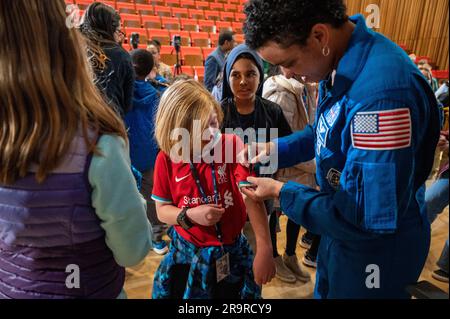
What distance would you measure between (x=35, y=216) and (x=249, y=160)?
2.52 ft

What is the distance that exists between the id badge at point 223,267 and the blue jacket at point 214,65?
2635 mm

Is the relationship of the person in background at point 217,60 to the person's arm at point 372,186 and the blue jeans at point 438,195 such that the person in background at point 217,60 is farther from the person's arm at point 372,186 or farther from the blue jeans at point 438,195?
the person's arm at point 372,186

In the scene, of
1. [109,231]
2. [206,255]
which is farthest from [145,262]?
[109,231]

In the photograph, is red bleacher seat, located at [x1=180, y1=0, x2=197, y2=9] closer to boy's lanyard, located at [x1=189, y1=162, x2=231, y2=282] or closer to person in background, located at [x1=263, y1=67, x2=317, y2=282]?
person in background, located at [x1=263, y1=67, x2=317, y2=282]

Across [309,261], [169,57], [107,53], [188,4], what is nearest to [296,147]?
[107,53]

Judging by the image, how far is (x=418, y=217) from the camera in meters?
0.86

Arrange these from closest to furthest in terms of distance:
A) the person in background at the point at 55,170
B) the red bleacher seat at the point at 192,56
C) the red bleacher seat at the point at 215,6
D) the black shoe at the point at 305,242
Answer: the person in background at the point at 55,170 < the black shoe at the point at 305,242 < the red bleacher seat at the point at 192,56 < the red bleacher seat at the point at 215,6

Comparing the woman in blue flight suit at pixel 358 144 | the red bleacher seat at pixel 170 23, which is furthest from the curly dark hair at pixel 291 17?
the red bleacher seat at pixel 170 23

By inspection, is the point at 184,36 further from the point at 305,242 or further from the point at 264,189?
the point at 264,189

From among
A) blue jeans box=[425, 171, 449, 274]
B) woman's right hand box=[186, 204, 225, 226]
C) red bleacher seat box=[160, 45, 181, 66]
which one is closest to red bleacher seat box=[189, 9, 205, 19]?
red bleacher seat box=[160, 45, 181, 66]

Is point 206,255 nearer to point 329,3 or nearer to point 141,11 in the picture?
point 329,3

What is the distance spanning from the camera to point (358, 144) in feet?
2.31

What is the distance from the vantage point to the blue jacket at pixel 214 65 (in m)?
3.56

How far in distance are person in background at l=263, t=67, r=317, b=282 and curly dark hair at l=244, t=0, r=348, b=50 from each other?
110 centimetres
